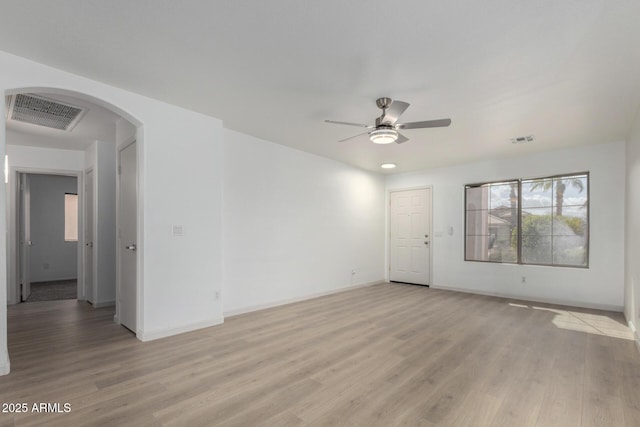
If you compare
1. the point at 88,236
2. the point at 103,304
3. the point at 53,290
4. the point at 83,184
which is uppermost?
the point at 83,184

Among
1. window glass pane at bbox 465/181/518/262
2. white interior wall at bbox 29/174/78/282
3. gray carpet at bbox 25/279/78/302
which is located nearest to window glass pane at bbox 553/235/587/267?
window glass pane at bbox 465/181/518/262

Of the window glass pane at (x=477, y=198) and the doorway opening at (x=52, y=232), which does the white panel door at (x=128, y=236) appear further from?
the window glass pane at (x=477, y=198)

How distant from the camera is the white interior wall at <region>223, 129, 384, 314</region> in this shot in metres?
4.36

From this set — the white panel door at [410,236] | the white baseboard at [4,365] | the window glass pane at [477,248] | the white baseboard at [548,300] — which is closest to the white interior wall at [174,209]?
the white baseboard at [4,365]

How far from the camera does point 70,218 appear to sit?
7.93 metres

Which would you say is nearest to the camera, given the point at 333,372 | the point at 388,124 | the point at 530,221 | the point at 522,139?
the point at 333,372

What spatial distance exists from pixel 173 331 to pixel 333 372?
6.51 feet

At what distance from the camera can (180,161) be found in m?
3.62

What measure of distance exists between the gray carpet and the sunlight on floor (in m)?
8.01

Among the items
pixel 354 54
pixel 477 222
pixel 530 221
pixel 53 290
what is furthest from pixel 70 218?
pixel 530 221

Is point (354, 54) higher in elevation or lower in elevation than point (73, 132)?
higher

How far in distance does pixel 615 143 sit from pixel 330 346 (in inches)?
211

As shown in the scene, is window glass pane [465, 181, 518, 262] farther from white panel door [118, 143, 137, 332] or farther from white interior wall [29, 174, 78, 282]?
white interior wall [29, 174, 78, 282]

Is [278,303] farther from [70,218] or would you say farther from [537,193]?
[70,218]
